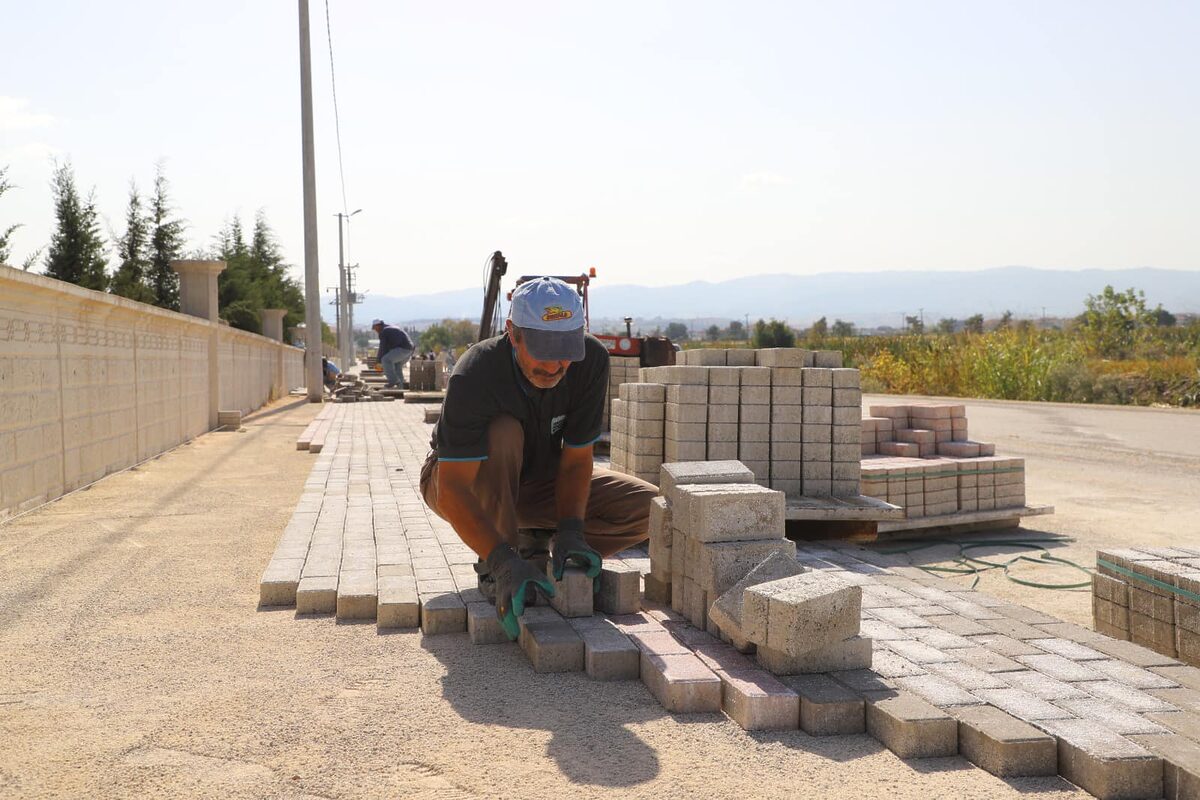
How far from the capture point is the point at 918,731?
300 centimetres

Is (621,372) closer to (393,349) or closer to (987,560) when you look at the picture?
(987,560)

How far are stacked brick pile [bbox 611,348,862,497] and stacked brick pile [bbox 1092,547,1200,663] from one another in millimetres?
2329

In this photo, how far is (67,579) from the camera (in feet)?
17.5

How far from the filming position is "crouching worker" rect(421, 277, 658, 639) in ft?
12.1

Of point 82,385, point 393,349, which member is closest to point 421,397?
point 393,349

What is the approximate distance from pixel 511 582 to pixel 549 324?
1.00 m

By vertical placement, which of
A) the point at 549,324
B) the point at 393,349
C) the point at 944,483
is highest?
the point at 393,349

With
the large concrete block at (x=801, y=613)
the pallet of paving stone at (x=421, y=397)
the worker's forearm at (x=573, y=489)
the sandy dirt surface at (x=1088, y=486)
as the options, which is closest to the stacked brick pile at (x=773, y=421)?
the sandy dirt surface at (x=1088, y=486)

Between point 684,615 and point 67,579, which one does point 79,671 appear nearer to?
point 67,579

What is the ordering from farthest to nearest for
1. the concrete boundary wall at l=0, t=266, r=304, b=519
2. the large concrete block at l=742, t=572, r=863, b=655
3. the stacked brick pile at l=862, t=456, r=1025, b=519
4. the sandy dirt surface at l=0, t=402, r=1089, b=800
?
the stacked brick pile at l=862, t=456, r=1025, b=519 → the concrete boundary wall at l=0, t=266, r=304, b=519 → the large concrete block at l=742, t=572, r=863, b=655 → the sandy dirt surface at l=0, t=402, r=1089, b=800

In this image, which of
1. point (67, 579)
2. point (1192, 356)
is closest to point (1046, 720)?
point (67, 579)

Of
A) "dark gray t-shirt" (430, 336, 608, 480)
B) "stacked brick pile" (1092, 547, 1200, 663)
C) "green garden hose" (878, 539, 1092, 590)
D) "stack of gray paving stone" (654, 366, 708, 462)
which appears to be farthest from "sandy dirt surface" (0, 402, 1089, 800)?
"green garden hose" (878, 539, 1092, 590)

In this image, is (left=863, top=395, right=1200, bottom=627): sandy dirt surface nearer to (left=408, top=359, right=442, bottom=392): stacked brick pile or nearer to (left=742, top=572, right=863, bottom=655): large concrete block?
(left=742, top=572, right=863, bottom=655): large concrete block

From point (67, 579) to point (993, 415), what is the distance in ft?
59.0
